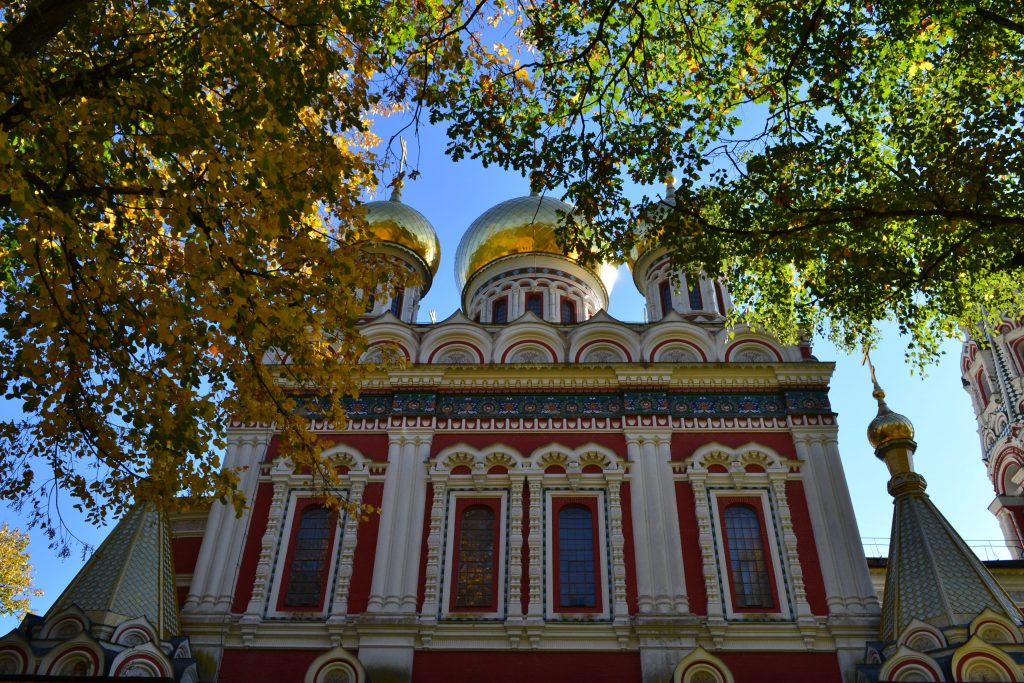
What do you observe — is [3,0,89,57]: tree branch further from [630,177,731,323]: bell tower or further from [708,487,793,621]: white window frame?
[630,177,731,323]: bell tower

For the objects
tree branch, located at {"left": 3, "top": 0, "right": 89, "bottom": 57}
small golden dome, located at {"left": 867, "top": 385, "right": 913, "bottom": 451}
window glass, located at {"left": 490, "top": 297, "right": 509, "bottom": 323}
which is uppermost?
window glass, located at {"left": 490, "top": 297, "right": 509, "bottom": 323}

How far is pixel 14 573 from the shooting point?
1555 cm

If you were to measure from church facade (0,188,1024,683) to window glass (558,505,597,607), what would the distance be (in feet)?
0.09

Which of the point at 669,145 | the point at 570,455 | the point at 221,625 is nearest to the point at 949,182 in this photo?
the point at 669,145

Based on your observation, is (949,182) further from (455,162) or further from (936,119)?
(455,162)

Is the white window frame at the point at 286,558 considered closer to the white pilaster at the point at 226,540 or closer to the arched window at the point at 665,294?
the white pilaster at the point at 226,540

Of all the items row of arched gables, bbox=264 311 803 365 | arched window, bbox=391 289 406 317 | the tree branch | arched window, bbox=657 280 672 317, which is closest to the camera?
the tree branch

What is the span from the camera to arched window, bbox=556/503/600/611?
10.4 metres

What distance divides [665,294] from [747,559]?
6.04m

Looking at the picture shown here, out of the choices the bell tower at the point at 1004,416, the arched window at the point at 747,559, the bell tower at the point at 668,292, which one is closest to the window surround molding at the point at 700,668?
the arched window at the point at 747,559

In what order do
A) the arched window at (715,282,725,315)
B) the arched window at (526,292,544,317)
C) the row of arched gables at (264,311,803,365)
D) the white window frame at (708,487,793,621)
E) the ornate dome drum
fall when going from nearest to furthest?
the white window frame at (708,487,793,621), the row of arched gables at (264,311,803,365), the arched window at (715,282,725,315), the arched window at (526,292,544,317), the ornate dome drum

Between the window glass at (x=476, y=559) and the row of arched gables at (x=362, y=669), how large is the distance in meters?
1.46

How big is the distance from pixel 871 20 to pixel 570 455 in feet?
20.8

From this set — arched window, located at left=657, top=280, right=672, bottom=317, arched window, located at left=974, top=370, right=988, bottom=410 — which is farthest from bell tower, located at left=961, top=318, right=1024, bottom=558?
arched window, located at left=657, top=280, right=672, bottom=317
